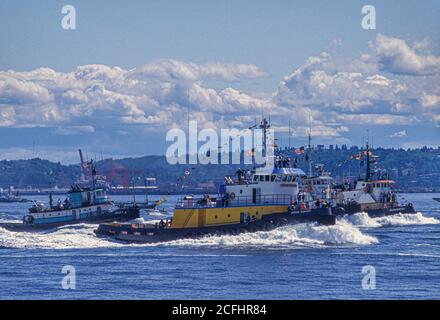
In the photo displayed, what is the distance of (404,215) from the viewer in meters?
115

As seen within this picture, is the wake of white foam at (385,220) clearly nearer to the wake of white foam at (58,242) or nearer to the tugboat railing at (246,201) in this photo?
the tugboat railing at (246,201)

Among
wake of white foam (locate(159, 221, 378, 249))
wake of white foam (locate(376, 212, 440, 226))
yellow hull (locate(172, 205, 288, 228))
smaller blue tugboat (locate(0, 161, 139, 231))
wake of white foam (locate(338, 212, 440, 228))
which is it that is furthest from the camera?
wake of white foam (locate(376, 212, 440, 226))

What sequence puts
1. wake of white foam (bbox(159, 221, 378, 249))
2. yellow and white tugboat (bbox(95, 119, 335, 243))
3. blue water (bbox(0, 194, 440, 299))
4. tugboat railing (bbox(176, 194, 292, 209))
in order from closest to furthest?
blue water (bbox(0, 194, 440, 299)) < wake of white foam (bbox(159, 221, 378, 249)) < yellow and white tugboat (bbox(95, 119, 335, 243)) < tugboat railing (bbox(176, 194, 292, 209))

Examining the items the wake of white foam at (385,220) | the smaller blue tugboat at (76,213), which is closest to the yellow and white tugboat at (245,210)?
the smaller blue tugboat at (76,213)

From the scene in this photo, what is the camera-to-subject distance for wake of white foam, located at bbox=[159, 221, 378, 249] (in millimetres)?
71562

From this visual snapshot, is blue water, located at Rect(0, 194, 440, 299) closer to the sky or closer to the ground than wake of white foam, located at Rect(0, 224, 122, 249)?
closer to the ground

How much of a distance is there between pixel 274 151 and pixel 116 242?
1519 cm

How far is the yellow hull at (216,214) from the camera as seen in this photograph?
74.0m

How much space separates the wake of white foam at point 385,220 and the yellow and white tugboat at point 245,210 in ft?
99.1

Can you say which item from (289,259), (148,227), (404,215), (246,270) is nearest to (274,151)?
(148,227)

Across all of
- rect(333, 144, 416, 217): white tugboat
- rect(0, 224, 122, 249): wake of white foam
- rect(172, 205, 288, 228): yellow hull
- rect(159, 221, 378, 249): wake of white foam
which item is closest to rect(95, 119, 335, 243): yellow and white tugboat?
rect(172, 205, 288, 228): yellow hull

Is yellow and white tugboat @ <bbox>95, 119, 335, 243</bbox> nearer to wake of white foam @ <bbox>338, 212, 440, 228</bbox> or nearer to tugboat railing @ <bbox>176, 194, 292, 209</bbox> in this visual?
tugboat railing @ <bbox>176, 194, 292, 209</bbox>

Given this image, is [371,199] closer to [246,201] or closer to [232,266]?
[246,201]

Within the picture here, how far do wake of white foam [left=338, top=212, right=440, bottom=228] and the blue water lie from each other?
2146cm
